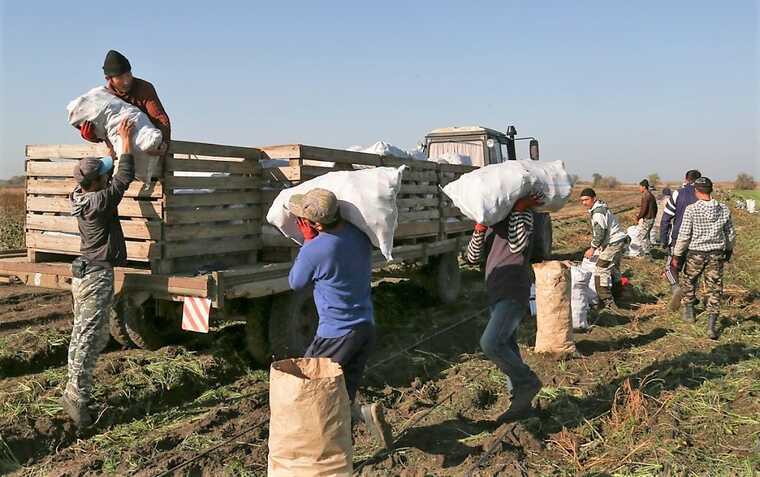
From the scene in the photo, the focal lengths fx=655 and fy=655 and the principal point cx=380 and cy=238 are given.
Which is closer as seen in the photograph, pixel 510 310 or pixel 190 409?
pixel 510 310

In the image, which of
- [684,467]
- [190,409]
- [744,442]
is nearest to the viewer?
[684,467]

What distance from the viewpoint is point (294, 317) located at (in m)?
5.88

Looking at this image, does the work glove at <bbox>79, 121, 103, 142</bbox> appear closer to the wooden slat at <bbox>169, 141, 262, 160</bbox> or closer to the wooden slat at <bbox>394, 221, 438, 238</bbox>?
the wooden slat at <bbox>169, 141, 262, 160</bbox>

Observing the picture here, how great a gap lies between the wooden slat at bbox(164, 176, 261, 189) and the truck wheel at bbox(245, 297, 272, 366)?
104 cm

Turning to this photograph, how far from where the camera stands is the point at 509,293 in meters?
4.77

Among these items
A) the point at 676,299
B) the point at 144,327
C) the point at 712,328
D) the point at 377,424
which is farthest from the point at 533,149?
the point at 377,424

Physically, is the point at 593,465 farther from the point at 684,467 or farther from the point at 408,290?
the point at 408,290

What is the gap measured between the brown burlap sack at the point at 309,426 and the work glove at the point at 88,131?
290 centimetres

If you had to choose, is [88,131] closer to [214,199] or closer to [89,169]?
[89,169]

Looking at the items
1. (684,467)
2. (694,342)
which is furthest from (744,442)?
(694,342)

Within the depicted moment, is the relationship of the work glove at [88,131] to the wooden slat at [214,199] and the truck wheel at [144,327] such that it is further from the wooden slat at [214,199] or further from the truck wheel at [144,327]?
the truck wheel at [144,327]

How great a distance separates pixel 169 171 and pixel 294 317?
5.50ft

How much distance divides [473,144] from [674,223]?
380 cm

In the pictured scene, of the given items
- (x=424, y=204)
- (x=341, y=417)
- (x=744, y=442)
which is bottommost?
(x=744, y=442)
